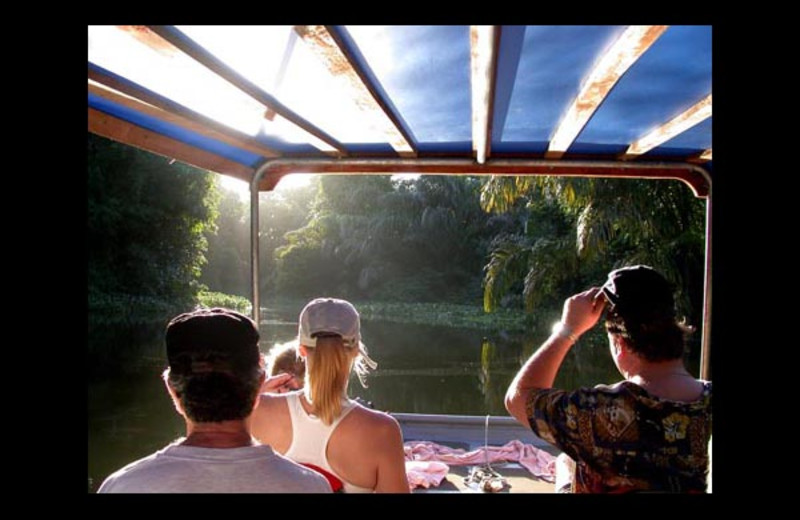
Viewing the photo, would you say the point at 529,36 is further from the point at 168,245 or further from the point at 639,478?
the point at 168,245

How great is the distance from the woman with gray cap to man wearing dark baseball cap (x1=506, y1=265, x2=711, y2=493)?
1.56 feet

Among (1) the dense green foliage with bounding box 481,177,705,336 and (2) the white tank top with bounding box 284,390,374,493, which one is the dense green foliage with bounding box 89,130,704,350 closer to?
(1) the dense green foliage with bounding box 481,177,705,336

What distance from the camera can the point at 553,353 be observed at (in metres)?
1.73

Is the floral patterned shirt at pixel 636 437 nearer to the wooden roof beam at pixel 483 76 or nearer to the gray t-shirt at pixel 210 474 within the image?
the gray t-shirt at pixel 210 474

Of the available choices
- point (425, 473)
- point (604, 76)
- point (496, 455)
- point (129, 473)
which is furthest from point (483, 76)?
point (496, 455)

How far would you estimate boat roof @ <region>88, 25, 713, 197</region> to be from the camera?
1.67 m

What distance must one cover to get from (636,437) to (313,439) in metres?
0.97

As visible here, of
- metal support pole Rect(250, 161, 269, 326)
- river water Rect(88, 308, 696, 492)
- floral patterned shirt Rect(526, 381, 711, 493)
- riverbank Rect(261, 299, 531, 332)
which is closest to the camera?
floral patterned shirt Rect(526, 381, 711, 493)

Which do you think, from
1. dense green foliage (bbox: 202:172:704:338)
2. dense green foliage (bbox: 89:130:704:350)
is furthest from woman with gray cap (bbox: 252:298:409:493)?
dense green foliage (bbox: 202:172:704:338)

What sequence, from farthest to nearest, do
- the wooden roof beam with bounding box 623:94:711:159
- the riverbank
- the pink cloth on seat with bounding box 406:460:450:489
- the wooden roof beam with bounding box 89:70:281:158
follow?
the riverbank → the pink cloth on seat with bounding box 406:460:450:489 → the wooden roof beam with bounding box 623:94:711:159 → the wooden roof beam with bounding box 89:70:281:158
